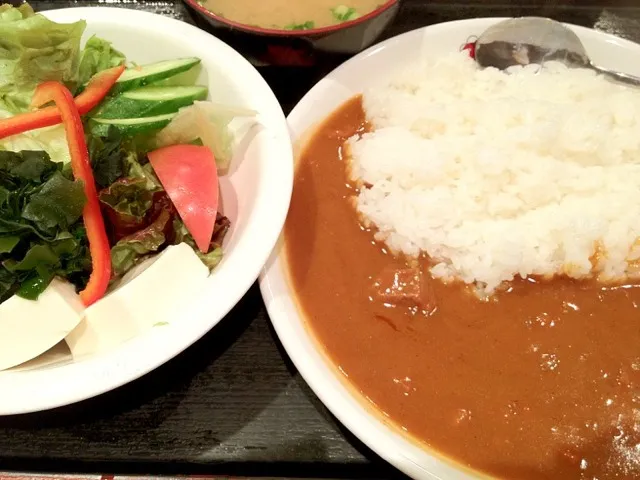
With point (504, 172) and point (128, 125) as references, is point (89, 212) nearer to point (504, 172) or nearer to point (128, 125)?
point (128, 125)

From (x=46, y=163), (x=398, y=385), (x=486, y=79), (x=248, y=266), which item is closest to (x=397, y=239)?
(x=398, y=385)

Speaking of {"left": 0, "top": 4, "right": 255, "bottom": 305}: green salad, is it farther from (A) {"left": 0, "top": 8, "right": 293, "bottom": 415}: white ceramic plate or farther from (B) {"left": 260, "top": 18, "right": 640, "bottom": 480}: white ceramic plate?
(B) {"left": 260, "top": 18, "right": 640, "bottom": 480}: white ceramic plate

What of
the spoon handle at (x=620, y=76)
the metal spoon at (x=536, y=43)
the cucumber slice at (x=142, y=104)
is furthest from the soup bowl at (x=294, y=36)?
the spoon handle at (x=620, y=76)

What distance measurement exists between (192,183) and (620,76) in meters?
2.23

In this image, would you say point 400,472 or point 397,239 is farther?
point 397,239

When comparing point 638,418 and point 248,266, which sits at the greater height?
point 248,266

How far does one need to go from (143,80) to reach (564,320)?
1869 millimetres

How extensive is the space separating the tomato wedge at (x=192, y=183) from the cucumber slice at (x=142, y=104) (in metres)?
0.16

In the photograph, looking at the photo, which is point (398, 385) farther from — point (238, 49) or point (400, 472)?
point (238, 49)

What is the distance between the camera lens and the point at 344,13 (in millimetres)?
2713

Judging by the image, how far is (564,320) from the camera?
2111mm

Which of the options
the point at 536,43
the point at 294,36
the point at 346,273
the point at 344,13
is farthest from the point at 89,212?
the point at 536,43

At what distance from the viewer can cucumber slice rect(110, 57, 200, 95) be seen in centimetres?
209

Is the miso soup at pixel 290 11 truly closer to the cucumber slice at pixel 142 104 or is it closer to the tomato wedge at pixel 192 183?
the cucumber slice at pixel 142 104
